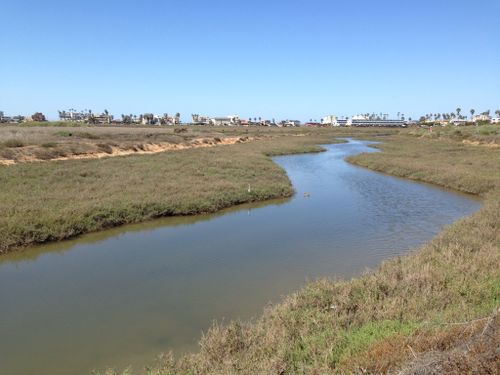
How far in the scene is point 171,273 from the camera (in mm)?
12375

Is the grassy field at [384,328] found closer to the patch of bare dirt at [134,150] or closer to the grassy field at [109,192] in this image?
the grassy field at [109,192]

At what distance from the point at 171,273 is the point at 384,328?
24.7 ft

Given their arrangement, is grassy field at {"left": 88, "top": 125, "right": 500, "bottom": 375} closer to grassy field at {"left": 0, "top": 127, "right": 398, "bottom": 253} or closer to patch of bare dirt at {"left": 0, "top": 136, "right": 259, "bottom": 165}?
grassy field at {"left": 0, "top": 127, "right": 398, "bottom": 253}

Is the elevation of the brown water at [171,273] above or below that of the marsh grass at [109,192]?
below

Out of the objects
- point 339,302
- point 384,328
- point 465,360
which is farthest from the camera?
point 339,302

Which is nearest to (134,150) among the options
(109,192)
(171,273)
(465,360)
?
(109,192)

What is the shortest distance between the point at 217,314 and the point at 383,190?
22229 millimetres

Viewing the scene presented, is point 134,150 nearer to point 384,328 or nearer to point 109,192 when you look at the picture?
point 109,192

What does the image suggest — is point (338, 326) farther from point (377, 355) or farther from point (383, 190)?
point (383, 190)

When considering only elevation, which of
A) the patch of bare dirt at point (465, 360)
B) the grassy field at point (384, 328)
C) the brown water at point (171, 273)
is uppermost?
the patch of bare dirt at point (465, 360)

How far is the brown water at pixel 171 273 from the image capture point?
8375 millimetres

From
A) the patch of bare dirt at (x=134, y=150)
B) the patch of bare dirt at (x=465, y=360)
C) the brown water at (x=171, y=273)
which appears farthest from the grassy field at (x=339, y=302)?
the patch of bare dirt at (x=134, y=150)

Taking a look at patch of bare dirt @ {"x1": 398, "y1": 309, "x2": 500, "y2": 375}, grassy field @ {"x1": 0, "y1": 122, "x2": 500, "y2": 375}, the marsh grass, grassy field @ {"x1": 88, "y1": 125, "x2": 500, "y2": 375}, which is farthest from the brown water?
patch of bare dirt @ {"x1": 398, "y1": 309, "x2": 500, "y2": 375}

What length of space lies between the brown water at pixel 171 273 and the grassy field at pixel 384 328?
1.62 m
